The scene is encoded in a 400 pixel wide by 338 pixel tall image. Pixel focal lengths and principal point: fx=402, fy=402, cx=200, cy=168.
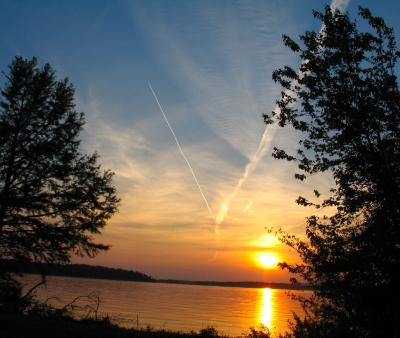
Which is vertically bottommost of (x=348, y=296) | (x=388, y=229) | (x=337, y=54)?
(x=348, y=296)

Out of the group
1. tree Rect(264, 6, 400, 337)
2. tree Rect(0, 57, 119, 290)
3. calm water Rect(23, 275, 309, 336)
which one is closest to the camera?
tree Rect(264, 6, 400, 337)

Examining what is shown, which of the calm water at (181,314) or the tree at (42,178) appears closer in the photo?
the tree at (42,178)

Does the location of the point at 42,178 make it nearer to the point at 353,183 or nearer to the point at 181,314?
the point at 353,183

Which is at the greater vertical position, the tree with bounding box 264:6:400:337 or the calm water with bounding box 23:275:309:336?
the tree with bounding box 264:6:400:337

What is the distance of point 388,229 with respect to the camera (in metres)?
8.61

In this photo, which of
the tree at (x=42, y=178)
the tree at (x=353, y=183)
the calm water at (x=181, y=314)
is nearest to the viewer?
the tree at (x=353, y=183)

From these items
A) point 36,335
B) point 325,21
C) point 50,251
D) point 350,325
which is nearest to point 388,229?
point 350,325

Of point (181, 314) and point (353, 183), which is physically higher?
point (353, 183)

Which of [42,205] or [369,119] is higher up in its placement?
[369,119]

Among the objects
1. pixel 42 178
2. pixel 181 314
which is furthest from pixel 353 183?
pixel 181 314

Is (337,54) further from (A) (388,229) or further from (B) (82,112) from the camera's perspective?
(B) (82,112)

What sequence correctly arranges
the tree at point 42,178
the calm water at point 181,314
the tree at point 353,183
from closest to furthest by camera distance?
1. the tree at point 353,183
2. the tree at point 42,178
3. the calm water at point 181,314

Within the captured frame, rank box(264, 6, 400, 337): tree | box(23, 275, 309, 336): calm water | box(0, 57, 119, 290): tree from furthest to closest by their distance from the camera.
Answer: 1. box(23, 275, 309, 336): calm water
2. box(0, 57, 119, 290): tree
3. box(264, 6, 400, 337): tree

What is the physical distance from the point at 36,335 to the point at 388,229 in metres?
10.3
